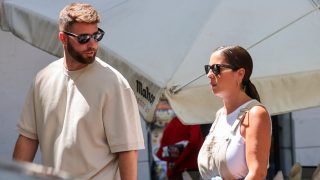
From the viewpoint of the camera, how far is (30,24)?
572 cm

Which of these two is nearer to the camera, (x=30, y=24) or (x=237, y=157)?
(x=237, y=157)

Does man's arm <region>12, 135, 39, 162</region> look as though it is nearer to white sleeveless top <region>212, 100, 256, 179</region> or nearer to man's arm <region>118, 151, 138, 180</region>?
man's arm <region>118, 151, 138, 180</region>

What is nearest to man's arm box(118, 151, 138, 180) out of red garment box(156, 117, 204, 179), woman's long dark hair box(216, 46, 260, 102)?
woman's long dark hair box(216, 46, 260, 102)

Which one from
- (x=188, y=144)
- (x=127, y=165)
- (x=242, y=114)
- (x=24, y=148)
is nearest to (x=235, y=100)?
(x=242, y=114)

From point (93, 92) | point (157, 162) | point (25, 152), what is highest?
point (93, 92)

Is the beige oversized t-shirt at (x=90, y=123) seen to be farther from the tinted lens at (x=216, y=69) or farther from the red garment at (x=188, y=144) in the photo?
the red garment at (x=188, y=144)

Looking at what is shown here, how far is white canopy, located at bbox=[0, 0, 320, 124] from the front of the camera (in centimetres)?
477

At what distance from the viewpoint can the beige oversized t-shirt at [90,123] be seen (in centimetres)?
419

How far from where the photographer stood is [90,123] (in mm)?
4176

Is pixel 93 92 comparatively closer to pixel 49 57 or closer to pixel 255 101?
pixel 255 101

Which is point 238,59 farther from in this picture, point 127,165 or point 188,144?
point 188,144

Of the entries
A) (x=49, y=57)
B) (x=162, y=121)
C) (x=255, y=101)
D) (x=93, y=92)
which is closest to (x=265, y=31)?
(x=255, y=101)

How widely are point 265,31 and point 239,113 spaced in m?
1.13

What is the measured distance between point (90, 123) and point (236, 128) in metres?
0.74
